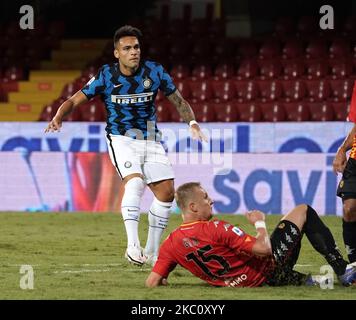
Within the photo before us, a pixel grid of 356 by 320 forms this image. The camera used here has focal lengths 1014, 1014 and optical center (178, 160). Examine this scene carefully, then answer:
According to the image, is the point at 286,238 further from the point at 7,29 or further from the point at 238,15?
the point at 7,29

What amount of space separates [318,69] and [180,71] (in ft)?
9.22

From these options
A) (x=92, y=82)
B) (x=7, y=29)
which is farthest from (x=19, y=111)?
(x=92, y=82)

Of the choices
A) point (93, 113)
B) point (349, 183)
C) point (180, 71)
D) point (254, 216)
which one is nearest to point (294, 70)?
point (180, 71)

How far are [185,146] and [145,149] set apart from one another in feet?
23.6

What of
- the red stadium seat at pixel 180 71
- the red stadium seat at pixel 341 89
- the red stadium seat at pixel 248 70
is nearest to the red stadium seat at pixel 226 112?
the red stadium seat at pixel 248 70

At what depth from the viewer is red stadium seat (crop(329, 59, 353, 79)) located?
18672 mm

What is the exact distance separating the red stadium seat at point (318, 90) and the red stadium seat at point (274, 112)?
655mm

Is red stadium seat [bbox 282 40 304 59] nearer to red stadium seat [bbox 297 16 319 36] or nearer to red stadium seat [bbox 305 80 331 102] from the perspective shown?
red stadium seat [bbox 297 16 319 36]

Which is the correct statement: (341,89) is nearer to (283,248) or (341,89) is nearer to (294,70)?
(294,70)

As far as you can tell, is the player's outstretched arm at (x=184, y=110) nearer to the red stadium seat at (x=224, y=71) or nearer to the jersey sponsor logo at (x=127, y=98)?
the jersey sponsor logo at (x=127, y=98)

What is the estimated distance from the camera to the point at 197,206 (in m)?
7.21

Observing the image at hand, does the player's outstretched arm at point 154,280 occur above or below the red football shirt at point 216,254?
below

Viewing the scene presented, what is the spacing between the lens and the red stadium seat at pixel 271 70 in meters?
19.3

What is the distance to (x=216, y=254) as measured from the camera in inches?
283
